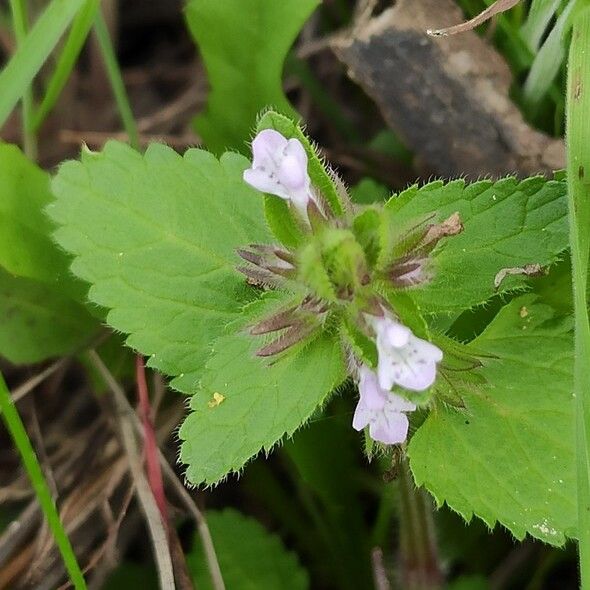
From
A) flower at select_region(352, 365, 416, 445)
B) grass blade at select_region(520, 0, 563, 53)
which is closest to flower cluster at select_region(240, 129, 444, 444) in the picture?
flower at select_region(352, 365, 416, 445)

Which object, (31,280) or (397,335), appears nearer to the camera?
(397,335)

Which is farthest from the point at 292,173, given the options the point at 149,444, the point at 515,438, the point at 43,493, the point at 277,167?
the point at 149,444

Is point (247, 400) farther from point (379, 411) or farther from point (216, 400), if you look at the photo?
point (379, 411)

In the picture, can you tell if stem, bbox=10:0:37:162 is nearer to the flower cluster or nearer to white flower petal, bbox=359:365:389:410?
the flower cluster

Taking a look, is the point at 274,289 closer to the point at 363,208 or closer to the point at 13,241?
the point at 363,208

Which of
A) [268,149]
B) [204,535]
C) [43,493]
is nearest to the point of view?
[268,149]

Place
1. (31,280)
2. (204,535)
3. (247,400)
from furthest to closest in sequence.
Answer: (31,280), (204,535), (247,400)

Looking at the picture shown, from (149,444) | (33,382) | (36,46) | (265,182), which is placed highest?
(36,46)
